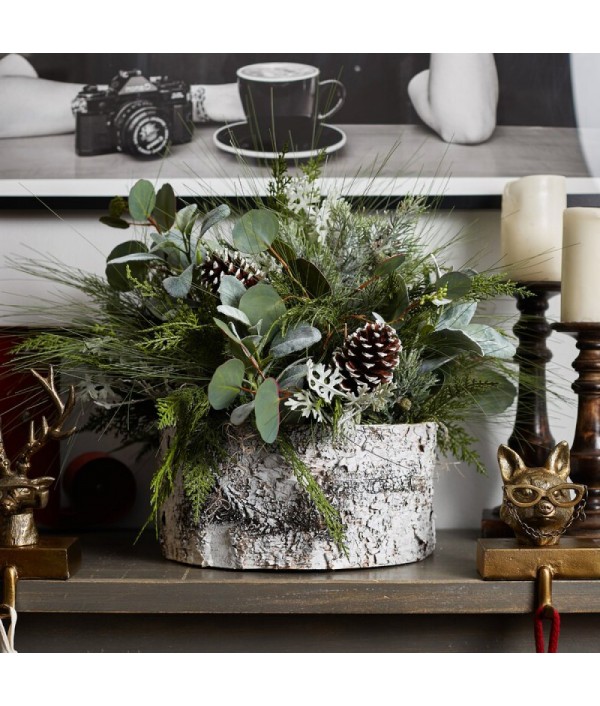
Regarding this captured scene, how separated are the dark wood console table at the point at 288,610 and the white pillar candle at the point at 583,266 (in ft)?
0.89

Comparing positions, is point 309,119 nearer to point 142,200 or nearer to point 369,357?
point 142,200

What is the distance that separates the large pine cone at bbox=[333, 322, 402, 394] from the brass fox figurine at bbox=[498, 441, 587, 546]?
0.16 meters

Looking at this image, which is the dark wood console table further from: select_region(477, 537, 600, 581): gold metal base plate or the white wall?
the white wall

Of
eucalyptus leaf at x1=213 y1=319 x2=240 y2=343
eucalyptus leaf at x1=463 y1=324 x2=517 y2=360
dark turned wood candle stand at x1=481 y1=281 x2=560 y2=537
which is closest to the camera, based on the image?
eucalyptus leaf at x1=213 y1=319 x2=240 y2=343

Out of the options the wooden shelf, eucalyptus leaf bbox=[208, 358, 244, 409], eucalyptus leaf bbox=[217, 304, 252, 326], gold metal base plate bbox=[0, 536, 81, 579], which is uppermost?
eucalyptus leaf bbox=[217, 304, 252, 326]

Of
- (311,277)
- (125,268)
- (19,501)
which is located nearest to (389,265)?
(311,277)

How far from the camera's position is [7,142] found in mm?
940

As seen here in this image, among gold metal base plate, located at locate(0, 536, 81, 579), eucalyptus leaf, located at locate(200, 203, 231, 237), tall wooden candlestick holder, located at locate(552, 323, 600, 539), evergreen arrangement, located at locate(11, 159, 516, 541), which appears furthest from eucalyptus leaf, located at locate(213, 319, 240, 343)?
tall wooden candlestick holder, located at locate(552, 323, 600, 539)

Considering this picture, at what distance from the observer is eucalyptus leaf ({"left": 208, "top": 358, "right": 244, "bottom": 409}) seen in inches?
23.7

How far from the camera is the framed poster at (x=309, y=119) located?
3.07 feet

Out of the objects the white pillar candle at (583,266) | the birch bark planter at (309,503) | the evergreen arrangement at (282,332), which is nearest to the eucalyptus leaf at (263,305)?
the evergreen arrangement at (282,332)
